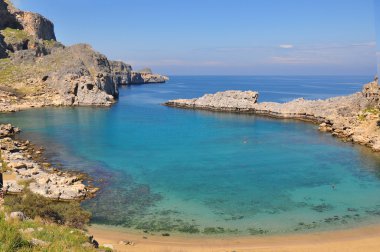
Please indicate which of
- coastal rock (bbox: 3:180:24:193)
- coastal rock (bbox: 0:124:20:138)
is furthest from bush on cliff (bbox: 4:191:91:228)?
coastal rock (bbox: 0:124:20:138)

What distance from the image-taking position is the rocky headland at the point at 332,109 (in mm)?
65188

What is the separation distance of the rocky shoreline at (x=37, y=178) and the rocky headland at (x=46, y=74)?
52807mm

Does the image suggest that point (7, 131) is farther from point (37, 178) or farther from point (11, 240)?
point (11, 240)

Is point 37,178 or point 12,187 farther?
point 37,178

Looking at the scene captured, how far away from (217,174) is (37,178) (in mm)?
19991

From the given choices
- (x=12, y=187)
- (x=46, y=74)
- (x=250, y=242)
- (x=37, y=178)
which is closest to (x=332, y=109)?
(x=250, y=242)

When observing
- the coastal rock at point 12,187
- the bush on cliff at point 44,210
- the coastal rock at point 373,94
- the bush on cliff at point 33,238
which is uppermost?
the coastal rock at point 373,94

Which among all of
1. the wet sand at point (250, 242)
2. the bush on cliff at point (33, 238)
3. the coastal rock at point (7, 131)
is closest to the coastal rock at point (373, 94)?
the wet sand at point (250, 242)

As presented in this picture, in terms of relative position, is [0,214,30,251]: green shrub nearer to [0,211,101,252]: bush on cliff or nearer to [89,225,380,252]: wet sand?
[0,211,101,252]: bush on cliff

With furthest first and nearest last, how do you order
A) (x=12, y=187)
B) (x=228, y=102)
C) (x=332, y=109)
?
(x=228, y=102) < (x=332, y=109) < (x=12, y=187)

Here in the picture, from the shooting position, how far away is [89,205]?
32188 millimetres

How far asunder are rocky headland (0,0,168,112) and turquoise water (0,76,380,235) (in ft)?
101

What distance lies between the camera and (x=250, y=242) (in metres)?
26.7

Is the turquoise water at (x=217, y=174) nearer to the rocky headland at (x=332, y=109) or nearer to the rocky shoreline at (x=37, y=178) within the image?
the rocky shoreline at (x=37, y=178)
